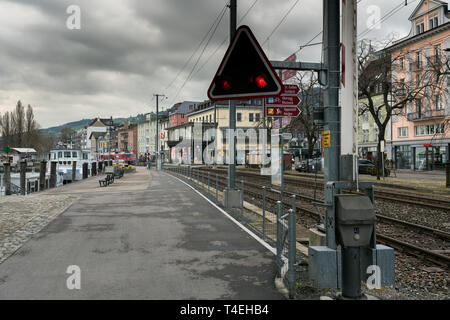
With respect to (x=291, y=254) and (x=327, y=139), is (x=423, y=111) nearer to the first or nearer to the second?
(x=327, y=139)

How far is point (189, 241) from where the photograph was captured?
323 inches

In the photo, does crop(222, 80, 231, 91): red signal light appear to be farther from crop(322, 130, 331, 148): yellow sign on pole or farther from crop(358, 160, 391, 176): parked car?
crop(358, 160, 391, 176): parked car

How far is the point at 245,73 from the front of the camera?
442cm

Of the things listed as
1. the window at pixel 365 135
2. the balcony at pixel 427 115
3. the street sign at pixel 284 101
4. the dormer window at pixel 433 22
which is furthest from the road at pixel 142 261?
the window at pixel 365 135

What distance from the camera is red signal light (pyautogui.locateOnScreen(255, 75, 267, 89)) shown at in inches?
170

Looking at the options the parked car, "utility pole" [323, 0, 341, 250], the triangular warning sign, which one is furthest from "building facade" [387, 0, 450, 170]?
the triangular warning sign

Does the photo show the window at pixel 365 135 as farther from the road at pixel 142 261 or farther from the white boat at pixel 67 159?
the road at pixel 142 261

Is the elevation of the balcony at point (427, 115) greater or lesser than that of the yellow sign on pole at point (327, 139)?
greater

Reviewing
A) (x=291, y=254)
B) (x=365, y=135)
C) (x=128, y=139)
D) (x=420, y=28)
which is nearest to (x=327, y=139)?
(x=291, y=254)

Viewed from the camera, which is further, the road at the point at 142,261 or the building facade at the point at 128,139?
the building facade at the point at 128,139

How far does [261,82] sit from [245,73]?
8.8 inches

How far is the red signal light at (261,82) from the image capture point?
432 cm

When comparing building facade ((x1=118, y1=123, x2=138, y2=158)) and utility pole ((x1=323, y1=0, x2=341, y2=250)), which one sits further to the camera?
building facade ((x1=118, y1=123, x2=138, y2=158))

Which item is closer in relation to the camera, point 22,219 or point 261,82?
point 261,82
